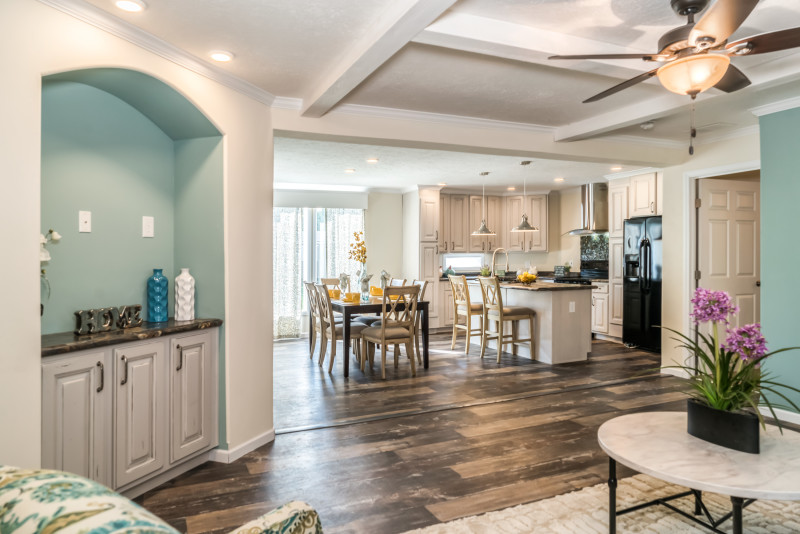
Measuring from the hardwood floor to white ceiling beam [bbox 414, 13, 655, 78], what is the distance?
7.48ft

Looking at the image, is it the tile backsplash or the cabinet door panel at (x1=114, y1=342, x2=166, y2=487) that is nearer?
the cabinet door panel at (x1=114, y1=342, x2=166, y2=487)

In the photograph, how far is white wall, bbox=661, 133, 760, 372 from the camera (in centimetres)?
489

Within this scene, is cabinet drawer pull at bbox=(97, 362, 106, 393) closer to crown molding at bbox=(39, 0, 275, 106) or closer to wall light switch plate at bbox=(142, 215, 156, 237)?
wall light switch plate at bbox=(142, 215, 156, 237)

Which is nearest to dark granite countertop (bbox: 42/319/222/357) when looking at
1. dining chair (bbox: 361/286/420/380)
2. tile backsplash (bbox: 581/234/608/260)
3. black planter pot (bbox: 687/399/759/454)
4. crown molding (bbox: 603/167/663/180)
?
dining chair (bbox: 361/286/420/380)

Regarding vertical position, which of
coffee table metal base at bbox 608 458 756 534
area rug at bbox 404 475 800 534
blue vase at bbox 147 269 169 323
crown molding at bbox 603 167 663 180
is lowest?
area rug at bbox 404 475 800 534

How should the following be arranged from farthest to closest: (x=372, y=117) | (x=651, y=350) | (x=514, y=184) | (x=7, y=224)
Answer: (x=514, y=184), (x=651, y=350), (x=372, y=117), (x=7, y=224)

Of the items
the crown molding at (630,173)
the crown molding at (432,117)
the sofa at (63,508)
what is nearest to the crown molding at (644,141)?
the crown molding at (432,117)

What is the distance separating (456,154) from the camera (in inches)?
221

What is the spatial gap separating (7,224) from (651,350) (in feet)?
22.2

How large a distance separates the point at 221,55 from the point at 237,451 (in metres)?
2.36

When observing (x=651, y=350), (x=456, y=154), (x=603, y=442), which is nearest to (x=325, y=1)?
(x=603, y=442)

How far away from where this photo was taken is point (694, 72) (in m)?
2.01

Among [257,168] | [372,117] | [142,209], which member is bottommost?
[142,209]

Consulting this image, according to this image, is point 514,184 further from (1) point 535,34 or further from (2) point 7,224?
(2) point 7,224
